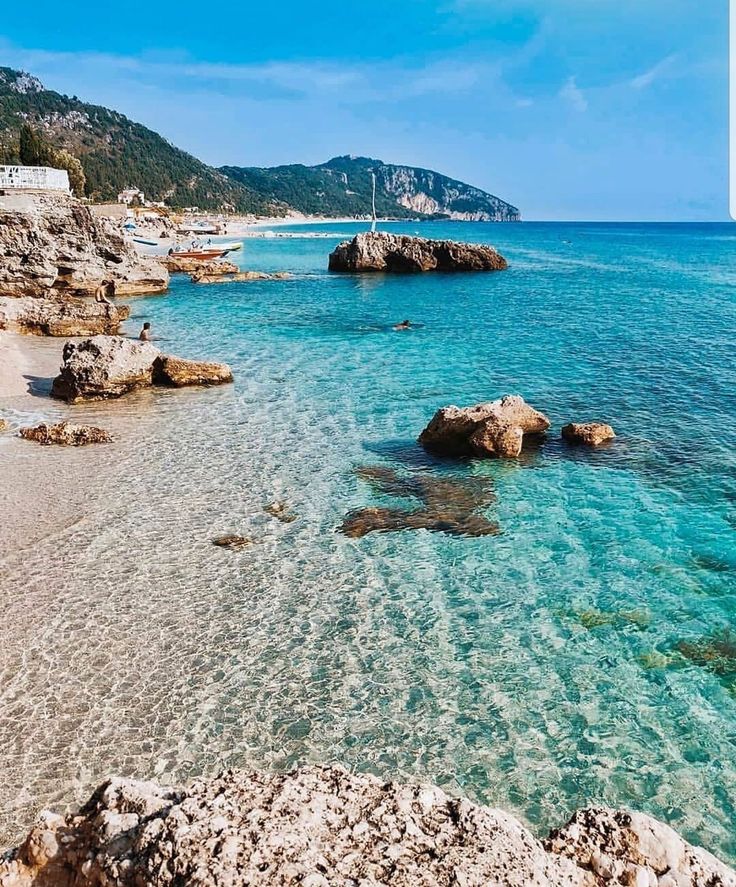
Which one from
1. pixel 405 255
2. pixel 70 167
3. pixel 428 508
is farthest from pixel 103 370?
pixel 70 167

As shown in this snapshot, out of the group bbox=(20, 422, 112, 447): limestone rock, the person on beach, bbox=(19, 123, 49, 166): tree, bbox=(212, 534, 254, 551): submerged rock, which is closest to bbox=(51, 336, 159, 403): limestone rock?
bbox=(20, 422, 112, 447): limestone rock

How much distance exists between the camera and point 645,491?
51.9 ft

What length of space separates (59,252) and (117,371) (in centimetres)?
2635

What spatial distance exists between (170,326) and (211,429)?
20463 mm

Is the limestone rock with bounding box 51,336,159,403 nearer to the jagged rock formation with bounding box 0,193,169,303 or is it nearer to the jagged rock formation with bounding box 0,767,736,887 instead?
the jagged rock formation with bounding box 0,193,169,303

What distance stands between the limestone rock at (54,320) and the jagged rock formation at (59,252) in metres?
2.48

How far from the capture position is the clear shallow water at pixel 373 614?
8219mm

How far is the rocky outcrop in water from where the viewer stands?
550 inches

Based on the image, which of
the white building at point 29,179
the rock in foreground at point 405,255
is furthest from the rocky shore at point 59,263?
the rock in foreground at point 405,255

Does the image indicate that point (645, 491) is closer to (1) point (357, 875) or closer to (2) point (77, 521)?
(2) point (77, 521)

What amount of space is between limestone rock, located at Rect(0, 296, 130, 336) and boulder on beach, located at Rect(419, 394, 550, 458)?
21.7m

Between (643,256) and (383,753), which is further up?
(643,256)

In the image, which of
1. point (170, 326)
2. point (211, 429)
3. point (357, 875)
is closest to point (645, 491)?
point (211, 429)

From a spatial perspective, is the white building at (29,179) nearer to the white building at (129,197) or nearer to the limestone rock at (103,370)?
the limestone rock at (103,370)
